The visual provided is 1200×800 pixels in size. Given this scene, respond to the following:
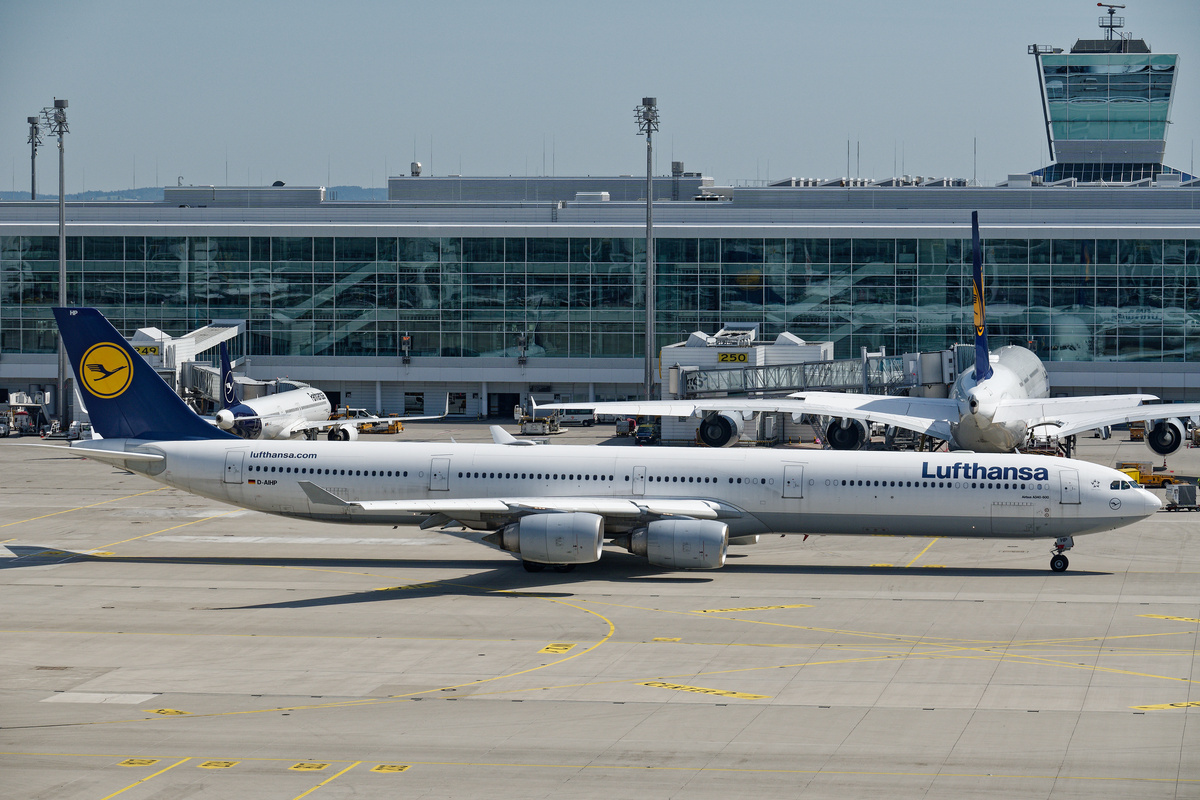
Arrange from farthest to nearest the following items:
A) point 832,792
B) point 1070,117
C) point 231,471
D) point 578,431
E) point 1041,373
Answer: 1. point 1070,117
2. point 578,431
3. point 1041,373
4. point 231,471
5. point 832,792

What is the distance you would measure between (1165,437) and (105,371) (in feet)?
174

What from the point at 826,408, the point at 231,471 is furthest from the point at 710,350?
the point at 231,471

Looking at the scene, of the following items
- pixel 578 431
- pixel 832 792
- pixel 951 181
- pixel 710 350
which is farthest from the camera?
pixel 951 181

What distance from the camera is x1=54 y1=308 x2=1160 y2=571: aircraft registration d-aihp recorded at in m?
43.8

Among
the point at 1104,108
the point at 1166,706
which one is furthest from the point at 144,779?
the point at 1104,108

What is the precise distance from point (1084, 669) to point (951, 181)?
12117 centimetres

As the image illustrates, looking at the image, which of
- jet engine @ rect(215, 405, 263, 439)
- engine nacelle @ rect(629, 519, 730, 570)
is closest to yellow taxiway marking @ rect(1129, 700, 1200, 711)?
engine nacelle @ rect(629, 519, 730, 570)

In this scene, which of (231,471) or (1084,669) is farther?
(231,471)

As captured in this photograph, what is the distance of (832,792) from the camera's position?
914 inches

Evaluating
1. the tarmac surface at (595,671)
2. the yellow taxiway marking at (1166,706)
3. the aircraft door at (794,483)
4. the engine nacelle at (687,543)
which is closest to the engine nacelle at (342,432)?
the tarmac surface at (595,671)

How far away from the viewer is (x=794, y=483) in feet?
149

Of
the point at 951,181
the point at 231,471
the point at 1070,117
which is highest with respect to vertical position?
the point at 1070,117

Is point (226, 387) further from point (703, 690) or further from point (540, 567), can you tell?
point (703, 690)

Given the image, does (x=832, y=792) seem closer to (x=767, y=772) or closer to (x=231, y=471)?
(x=767, y=772)
